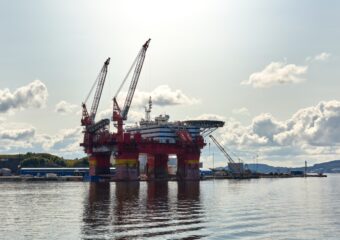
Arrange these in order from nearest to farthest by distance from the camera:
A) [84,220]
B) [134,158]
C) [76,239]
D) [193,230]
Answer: [76,239] → [193,230] → [84,220] → [134,158]

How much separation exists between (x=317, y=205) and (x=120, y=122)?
113 metres

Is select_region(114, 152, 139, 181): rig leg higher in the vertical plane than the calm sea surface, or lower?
higher

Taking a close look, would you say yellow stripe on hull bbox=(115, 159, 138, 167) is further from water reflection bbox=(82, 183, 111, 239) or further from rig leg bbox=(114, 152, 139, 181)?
water reflection bbox=(82, 183, 111, 239)

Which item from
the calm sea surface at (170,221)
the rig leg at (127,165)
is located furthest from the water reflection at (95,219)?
the rig leg at (127,165)

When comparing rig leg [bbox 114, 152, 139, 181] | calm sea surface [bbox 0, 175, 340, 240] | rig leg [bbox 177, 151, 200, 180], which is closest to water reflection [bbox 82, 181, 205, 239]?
calm sea surface [bbox 0, 175, 340, 240]

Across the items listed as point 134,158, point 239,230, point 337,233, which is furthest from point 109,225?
point 134,158

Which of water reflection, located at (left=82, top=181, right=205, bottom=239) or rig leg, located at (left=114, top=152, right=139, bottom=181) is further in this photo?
rig leg, located at (left=114, top=152, right=139, bottom=181)

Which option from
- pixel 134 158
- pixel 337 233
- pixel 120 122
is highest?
pixel 120 122

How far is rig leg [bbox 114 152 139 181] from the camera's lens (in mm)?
180250

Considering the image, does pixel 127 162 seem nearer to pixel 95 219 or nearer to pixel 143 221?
pixel 95 219

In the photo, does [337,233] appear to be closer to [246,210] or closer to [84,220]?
[246,210]

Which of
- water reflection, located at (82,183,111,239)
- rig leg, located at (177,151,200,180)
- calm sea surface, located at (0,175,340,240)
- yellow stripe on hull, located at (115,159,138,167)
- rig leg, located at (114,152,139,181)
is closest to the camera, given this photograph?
calm sea surface, located at (0,175,340,240)

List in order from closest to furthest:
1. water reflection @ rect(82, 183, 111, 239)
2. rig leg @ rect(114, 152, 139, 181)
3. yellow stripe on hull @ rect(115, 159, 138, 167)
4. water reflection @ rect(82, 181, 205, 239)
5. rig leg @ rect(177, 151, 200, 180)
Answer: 1. water reflection @ rect(82, 181, 205, 239)
2. water reflection @ rect(82, 183, 111, 239)
3. rig leg @ rect(114, 152, 139, 181)
4. yellow stripe on hull @ rect(115, 159, 138, 167)
5. rig leg @ rect(177, 151, 200, 180)

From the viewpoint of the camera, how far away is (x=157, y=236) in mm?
48781
